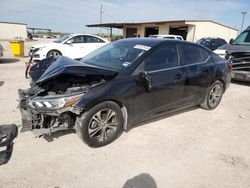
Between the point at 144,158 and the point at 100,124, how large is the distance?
2.66 ft

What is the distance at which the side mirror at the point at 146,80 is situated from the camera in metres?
3.45

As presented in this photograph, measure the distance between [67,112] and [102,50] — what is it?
1.89 m

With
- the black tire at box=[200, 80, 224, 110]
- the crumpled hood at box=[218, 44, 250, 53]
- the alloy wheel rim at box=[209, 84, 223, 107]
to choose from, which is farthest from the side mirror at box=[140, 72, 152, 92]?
the crumpled hood at box=[218, 44, 250, 53]

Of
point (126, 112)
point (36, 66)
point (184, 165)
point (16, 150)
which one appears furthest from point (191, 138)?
point (36, 66)

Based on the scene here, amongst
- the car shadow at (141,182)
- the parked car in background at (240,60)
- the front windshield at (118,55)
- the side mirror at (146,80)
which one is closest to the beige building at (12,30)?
the parked car in background at (240,60)

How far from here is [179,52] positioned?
4.13m

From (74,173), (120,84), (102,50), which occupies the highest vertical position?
(102,50)

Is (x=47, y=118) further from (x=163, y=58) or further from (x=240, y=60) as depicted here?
(x=240, y=60)

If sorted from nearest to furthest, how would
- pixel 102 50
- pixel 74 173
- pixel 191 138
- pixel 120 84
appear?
pixel 74 173 → pixel 120 84 → pixel 191 138 → pixel 102 50

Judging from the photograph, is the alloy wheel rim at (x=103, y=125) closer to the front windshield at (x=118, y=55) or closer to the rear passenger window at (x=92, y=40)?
the front windshield at (x=118, y=55)

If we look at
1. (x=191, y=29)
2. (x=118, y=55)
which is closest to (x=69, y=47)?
(x=118, y=55)

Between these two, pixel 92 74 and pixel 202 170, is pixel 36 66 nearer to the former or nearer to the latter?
pixel 92 74

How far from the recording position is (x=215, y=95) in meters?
5.07

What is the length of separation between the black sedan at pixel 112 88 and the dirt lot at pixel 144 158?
316 mm
